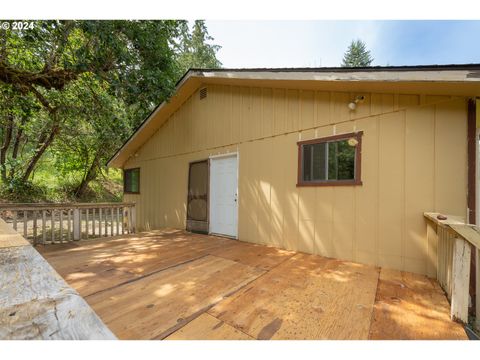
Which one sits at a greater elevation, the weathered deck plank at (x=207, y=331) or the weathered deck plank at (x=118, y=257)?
the weathered deck plank at (x=207, y=331)

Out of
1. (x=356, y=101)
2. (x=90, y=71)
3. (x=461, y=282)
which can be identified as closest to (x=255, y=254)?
(x=461, y=282)

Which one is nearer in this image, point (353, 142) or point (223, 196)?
point (353, 142)

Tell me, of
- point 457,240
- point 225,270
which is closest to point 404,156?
point 457,240

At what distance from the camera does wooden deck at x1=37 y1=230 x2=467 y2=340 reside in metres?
1.76

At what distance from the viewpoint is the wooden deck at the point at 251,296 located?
5.78ft

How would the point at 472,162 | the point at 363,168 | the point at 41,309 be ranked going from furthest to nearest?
the point at 363,168
the point at 472,162
the point at 41,309

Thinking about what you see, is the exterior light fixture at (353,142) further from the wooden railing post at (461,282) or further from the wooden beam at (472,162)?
the wooden railing post at (461,282)

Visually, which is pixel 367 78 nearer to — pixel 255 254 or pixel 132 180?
pixel 255 254

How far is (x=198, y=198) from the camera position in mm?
6141

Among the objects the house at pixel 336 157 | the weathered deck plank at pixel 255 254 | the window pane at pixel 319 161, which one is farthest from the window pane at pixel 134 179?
the window pane at pixel 319 161

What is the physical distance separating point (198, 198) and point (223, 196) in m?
0.89

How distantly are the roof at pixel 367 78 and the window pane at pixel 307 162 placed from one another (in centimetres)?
105
